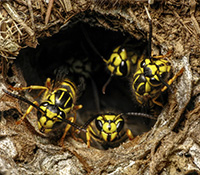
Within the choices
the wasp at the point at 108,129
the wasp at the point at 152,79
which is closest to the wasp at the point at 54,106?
the wasp at the point at 108,129

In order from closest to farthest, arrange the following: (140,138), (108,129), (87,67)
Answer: (140,138) < (108,129) < (87,67)

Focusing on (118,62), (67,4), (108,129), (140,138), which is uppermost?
(67,4)

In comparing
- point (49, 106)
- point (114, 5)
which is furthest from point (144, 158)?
point (114, 5)

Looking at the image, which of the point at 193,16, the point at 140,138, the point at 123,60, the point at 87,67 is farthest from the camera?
the point at 87,67

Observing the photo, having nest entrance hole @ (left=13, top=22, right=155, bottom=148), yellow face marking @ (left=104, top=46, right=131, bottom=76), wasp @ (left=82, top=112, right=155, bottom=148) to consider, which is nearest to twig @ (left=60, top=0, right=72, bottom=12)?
nest entrance hole @ (left=13, top=22, right=155, bottom=148)

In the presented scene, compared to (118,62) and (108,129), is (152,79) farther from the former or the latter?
(108,129)

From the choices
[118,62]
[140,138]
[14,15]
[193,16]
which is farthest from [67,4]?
[140,138]

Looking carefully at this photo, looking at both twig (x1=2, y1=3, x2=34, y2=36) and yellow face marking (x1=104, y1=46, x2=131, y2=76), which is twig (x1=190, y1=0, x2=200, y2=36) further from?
twig (x1=2, y1=3, x2=34, y2=36)
